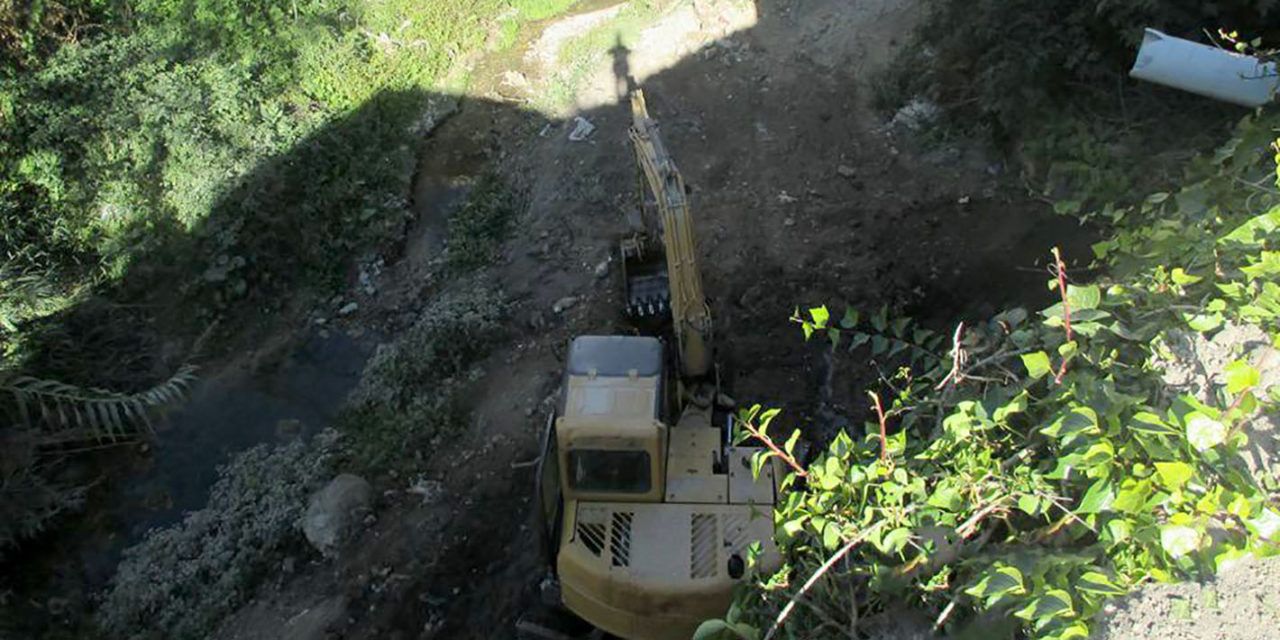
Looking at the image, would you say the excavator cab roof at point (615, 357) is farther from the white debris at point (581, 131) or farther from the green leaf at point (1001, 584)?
the white debris at point (581, 131)

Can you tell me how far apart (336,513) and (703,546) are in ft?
13.4

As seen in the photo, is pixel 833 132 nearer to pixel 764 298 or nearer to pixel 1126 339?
pixel 764 298

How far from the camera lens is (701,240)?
10641mm

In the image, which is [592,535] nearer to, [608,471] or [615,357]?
[608,471]

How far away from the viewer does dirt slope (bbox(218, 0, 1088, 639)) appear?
26.9 ft

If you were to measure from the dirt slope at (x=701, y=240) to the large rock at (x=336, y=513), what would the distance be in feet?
0.53

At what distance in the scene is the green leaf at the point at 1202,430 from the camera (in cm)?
239

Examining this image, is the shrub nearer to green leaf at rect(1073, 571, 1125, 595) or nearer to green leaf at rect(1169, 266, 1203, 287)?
green leaf at rect(1073, 571, 1125, 595)

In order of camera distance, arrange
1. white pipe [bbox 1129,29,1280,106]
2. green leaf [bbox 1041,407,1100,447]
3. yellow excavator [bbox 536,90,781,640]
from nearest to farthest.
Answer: green leaf [bbox 1041,407,1100,447], yellow excavator [bbox 536,90,781,640], white pipe [bbox 1129,29,1280,106]

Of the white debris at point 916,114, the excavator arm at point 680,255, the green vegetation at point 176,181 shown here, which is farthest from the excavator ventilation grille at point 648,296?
the white debris at point 916,114

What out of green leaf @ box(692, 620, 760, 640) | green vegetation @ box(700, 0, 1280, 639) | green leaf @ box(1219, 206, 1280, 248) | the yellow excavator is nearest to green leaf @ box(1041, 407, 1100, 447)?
green vegetation @ box(700, 0, 1280, 639)

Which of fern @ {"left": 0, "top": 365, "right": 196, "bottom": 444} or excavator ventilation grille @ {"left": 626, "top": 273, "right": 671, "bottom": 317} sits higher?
fern @ {"left": 0, "top": 365, "right": 196, "bottom": 444}

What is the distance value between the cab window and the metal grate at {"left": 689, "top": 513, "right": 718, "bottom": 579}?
1.41 ft

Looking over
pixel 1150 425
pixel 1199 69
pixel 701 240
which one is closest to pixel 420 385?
pixel 701 240
